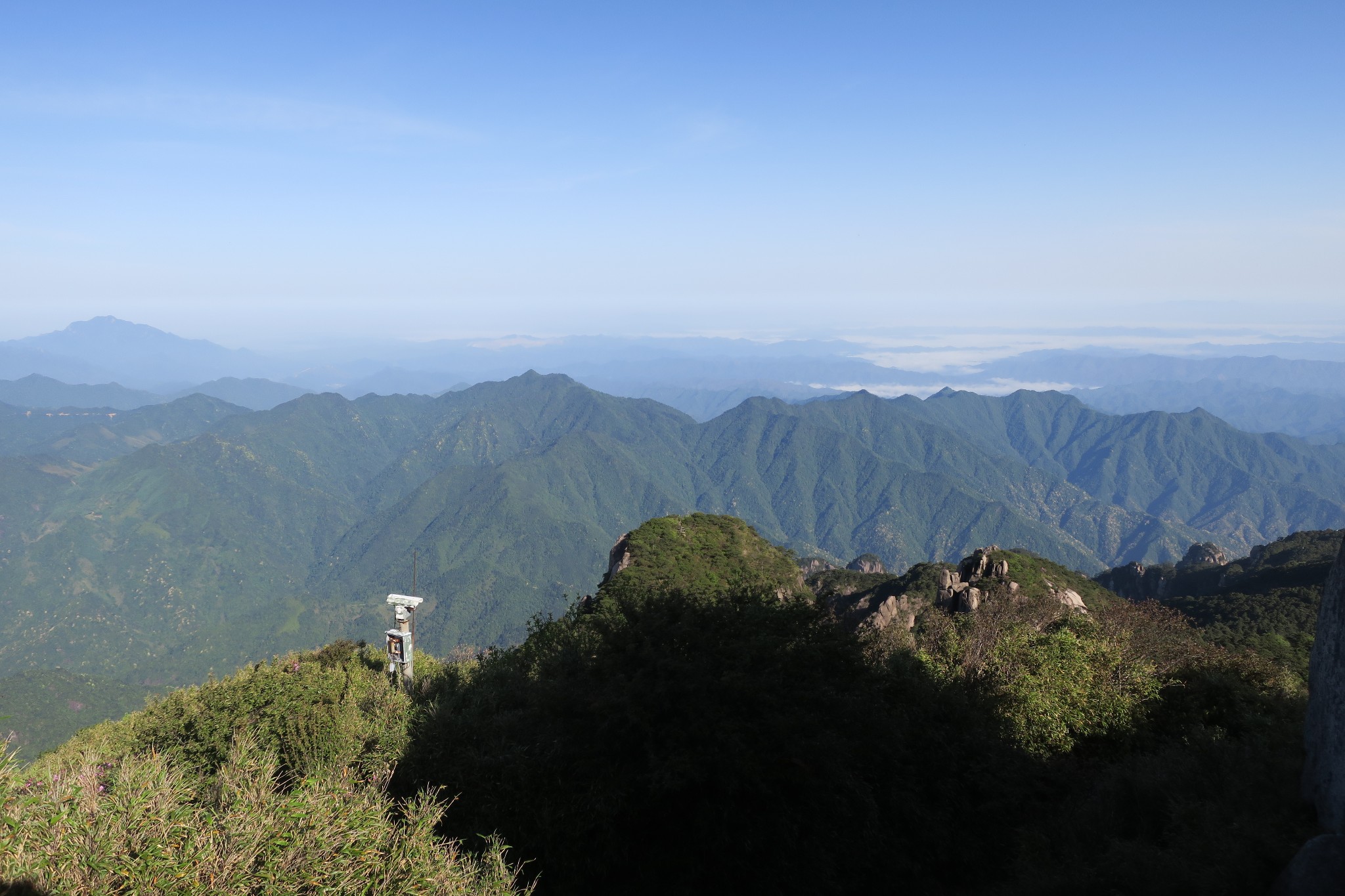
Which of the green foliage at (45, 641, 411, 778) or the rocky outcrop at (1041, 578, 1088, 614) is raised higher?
the green foliage at (45, 641, 411, 778)

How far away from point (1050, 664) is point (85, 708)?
217m

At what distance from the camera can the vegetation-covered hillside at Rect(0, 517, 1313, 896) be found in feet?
43.8

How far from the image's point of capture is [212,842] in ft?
39.5

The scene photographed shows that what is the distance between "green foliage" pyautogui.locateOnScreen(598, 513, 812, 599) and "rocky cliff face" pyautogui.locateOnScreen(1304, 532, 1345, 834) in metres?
34.6

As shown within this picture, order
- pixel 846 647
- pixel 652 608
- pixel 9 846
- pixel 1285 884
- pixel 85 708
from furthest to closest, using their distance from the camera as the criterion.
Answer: pixel 85 708 < pixel 652 608 < pixel 846 647 < pixel 1285 884 < pixel 9 846

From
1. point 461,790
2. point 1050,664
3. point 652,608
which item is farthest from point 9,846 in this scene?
point 1050,664

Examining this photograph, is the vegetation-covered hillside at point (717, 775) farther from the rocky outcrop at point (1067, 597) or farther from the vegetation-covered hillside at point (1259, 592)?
the rocky outcrop at point (1067, 597)

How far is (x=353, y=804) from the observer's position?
14672 mm

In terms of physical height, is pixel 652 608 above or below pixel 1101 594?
above

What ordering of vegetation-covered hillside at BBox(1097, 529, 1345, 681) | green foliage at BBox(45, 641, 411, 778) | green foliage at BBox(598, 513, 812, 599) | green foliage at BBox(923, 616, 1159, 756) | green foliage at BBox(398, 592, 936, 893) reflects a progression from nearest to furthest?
green foliage at BBox(398, 592, 936, 893) → green foliage at BBox(45, 641, 411, 778) → green foliage at BBox(923, 616, 1159, 756) → vegetation-covered hillside at BBox(1097, 529, 1345, 681) → green foliage at BBox(598, 513, 812, 599)

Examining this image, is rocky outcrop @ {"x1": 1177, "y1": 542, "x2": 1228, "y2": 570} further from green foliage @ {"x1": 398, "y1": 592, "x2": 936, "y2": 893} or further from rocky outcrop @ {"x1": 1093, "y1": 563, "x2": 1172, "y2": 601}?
green foliage @ {"x1": 398, "y1": 592, "x2": 936, "y2": 893}

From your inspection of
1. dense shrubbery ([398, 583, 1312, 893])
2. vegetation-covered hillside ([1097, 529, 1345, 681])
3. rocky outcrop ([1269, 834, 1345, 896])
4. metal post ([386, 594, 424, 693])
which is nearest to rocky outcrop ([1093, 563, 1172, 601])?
vegetation-covered hillside ([1097, 529, 1345, 681])

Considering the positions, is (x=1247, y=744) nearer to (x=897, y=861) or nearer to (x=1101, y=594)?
(x=897, y=861)

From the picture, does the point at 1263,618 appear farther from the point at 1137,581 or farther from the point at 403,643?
the point at 403,643
